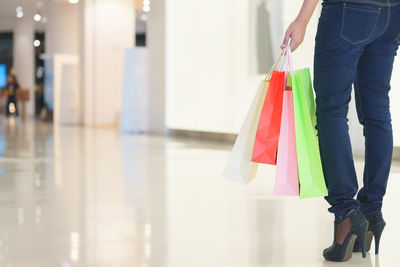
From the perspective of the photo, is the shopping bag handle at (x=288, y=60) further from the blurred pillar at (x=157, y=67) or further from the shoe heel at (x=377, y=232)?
the blurred pillar at (x=157, y=67)

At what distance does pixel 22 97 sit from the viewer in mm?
23922

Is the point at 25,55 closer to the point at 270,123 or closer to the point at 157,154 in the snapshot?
the point at 157,154

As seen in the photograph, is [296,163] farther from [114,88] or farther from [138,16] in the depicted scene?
[138,16]

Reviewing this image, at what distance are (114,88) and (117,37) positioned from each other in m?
1.07

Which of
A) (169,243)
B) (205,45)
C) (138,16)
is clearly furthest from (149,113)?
(138,16)

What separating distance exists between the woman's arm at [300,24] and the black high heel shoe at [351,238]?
52 cm

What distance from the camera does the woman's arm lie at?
189cm

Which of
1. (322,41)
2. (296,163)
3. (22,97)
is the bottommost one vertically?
(22,97)

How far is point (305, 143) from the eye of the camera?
6.41 feet

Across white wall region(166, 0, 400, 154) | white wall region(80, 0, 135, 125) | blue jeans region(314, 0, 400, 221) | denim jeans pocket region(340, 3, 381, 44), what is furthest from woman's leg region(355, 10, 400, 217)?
white wall region(80, 0, 135, 125)

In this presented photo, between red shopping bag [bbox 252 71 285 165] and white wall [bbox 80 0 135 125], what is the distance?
12.1 m

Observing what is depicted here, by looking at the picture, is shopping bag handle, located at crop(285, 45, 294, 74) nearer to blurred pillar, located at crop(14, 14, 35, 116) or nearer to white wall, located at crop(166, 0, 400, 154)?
white wall, located at crop(166, 0, 400, 154)

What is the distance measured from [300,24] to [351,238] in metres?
0.62

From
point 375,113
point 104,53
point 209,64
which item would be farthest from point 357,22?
point 104,53
